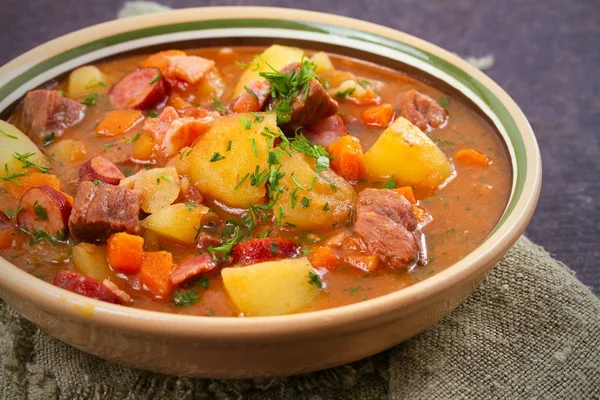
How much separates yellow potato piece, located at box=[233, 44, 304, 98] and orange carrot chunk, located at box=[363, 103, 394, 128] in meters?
0.63

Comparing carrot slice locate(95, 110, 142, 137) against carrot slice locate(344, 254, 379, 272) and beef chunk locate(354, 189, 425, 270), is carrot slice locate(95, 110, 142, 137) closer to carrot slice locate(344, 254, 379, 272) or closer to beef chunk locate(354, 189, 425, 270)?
beef chunk locate(354, 189, 425, 270)

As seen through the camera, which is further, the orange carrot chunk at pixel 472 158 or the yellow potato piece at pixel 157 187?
the orange carrot chunk at pixel 472 158

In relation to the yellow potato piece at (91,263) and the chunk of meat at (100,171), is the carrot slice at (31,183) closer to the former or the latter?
the chunk of meat at (100,171)

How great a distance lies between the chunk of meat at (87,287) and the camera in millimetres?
3316

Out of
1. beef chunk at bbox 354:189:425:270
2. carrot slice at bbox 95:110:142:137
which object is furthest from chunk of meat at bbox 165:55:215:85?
beef chunk at bbox 354:189:425:270

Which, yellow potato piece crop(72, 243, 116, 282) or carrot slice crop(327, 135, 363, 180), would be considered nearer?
yellow potato piece crop(72, 243, 116, 282)

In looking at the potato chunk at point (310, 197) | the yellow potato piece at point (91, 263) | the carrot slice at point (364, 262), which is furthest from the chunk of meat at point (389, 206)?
the yellow potato piece at point (91, 263)

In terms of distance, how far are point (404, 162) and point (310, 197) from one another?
0.59 m

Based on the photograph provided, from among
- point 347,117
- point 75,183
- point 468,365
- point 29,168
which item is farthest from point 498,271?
point 29,168

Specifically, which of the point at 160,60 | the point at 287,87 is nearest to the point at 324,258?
the point at 287,87

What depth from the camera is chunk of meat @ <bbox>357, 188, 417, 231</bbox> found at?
3680mm

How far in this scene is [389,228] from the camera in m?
3.59

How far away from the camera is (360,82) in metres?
4.89

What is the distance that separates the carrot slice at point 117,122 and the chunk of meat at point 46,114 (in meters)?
0.17
